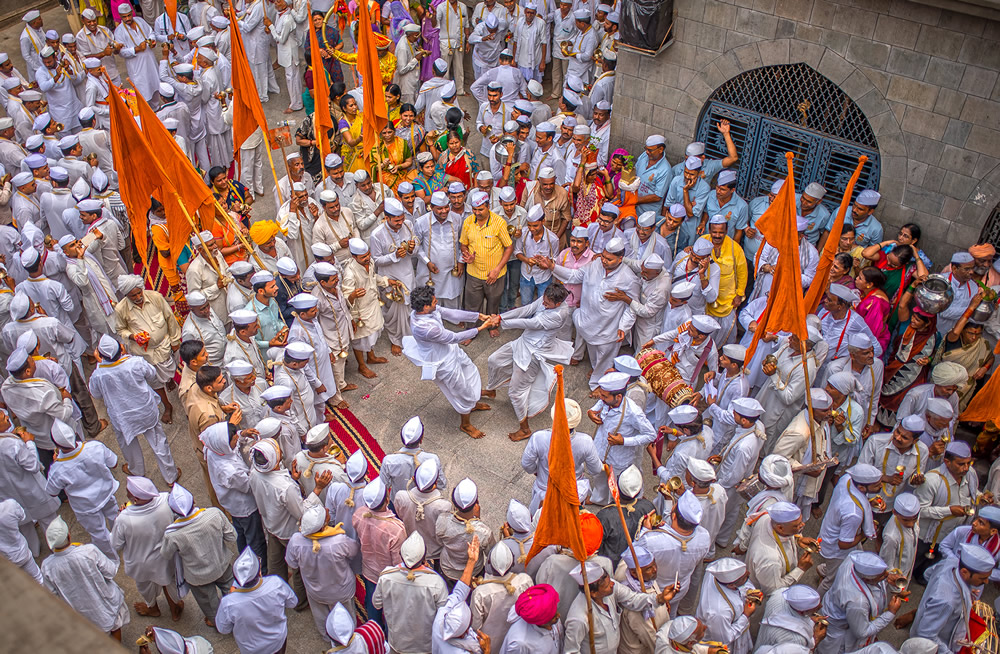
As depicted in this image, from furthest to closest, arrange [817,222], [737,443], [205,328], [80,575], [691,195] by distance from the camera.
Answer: [691,195], [817,222], [205,328], [737,443], [80,575]

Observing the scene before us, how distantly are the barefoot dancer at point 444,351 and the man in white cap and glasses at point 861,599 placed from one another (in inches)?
157

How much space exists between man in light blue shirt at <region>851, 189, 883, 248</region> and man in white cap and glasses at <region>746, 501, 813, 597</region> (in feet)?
13.5

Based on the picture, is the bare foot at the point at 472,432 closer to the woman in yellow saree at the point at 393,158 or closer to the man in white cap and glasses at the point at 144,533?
the man in white cap and glasses at the point at 144,533

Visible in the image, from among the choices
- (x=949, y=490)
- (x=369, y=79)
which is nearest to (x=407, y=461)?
(x=949, y=490)

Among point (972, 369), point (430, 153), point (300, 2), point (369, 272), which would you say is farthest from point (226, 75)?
point (972, 369)

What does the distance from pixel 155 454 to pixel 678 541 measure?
534cm

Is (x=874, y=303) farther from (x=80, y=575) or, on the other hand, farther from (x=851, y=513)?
(x=80, y=575)

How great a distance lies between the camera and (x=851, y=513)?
655 centimetres

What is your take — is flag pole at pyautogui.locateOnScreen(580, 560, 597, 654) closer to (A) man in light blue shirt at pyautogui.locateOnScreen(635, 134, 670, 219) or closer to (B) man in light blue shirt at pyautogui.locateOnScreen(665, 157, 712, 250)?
(B) man in light blue shirt at pyautogui.locateOnScreen(665, 157, 712, 250)

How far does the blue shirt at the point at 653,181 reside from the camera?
401 inches

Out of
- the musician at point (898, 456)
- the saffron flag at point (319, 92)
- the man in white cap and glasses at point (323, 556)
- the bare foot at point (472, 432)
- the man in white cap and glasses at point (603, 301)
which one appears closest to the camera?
the man in white cap and glasses at point (323, 556)

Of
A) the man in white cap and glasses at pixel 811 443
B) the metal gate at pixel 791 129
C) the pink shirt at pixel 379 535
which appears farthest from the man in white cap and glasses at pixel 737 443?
the metal gate at pixel 791 129

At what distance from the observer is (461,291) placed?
10258 millimetres

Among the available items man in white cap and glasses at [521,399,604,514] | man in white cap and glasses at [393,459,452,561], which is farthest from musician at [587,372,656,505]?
man in white cap and glasses at [393,459,452,561]
